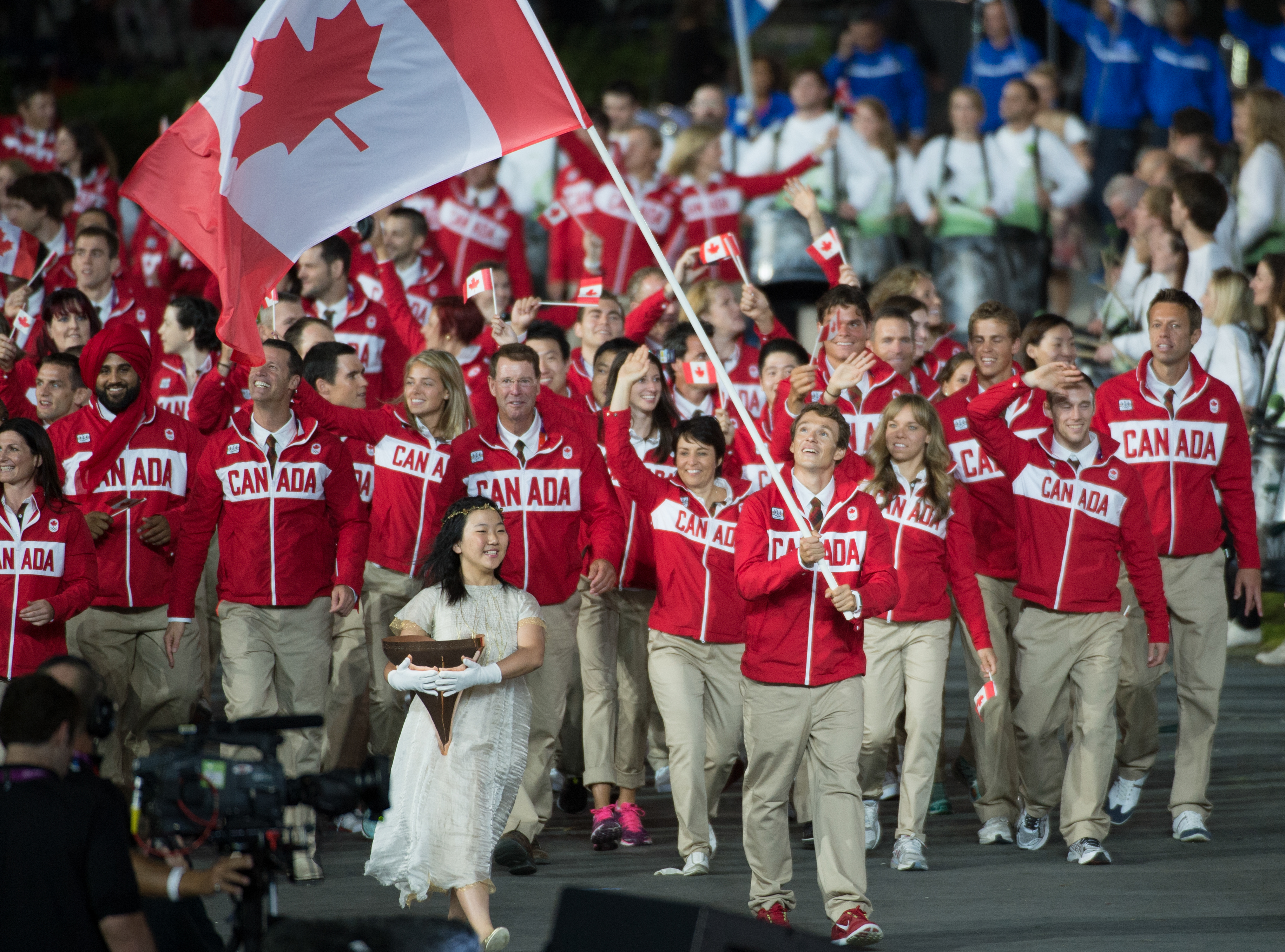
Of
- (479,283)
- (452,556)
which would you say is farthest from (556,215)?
(452,556)

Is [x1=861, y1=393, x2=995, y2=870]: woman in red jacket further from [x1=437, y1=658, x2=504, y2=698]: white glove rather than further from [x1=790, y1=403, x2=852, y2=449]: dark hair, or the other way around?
[x1=437, y1=658, x2=504, y2=698]: white glove

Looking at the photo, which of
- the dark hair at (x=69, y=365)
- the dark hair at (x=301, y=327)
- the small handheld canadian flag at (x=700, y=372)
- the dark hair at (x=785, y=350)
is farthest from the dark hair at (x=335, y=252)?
the dark hair at (x=785, y=350)

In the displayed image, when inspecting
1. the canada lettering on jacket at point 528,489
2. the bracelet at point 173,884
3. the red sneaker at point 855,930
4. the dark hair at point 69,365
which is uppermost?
the dark hair at point 69,365

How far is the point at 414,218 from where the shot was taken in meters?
13.1

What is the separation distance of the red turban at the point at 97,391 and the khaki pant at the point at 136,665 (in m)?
0.70

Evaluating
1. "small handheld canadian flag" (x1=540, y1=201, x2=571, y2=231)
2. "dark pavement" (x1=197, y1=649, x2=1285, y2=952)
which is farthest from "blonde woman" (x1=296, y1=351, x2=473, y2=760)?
"small handheld canadian flag" (x1=540, y1=201, x2=571, y2=231)

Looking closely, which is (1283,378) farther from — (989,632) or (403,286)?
(403,286)

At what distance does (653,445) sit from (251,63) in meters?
3.14

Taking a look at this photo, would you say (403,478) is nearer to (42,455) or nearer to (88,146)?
(42,455)

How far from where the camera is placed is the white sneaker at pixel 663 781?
34.7ft

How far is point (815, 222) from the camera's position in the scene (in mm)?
11031

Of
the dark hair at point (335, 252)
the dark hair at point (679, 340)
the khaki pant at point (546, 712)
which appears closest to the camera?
the khaki pant at point (546, 712)

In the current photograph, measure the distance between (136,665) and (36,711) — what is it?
14.0ft

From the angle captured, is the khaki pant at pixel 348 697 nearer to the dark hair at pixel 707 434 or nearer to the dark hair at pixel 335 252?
the dark hair at pixel 707 434
